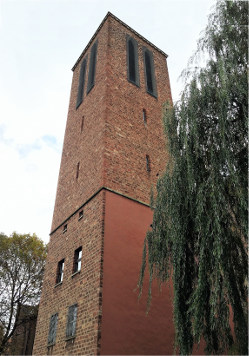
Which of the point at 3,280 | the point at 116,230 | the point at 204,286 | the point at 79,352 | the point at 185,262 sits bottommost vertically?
the point at 79,352

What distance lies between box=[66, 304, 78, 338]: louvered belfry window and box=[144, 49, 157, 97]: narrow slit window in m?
10.5

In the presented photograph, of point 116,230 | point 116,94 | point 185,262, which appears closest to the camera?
point 185,262

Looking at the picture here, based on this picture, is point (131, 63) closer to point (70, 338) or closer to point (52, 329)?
point (52, 329)

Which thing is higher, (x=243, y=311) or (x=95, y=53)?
(x=95, y=53)

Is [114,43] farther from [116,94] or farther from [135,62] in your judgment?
[116,94]

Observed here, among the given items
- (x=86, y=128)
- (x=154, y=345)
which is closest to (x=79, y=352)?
(x=154, y=345)

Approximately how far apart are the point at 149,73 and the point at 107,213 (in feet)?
32.9

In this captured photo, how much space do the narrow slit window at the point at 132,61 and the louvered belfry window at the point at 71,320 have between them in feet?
33.7

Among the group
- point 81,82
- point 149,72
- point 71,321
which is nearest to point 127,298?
point 71,321

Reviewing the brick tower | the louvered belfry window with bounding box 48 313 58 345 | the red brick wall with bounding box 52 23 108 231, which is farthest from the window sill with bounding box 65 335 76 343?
the red brick wall with bounding box 52 23 108 231

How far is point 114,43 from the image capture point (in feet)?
51.9

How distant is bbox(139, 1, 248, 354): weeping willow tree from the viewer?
5.23m

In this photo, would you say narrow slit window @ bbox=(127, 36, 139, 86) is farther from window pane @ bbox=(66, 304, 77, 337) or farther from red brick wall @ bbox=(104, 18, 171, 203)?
window pane @ bbox=(66, 304, 77, 337)

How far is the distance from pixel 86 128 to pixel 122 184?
4069 millimetres
